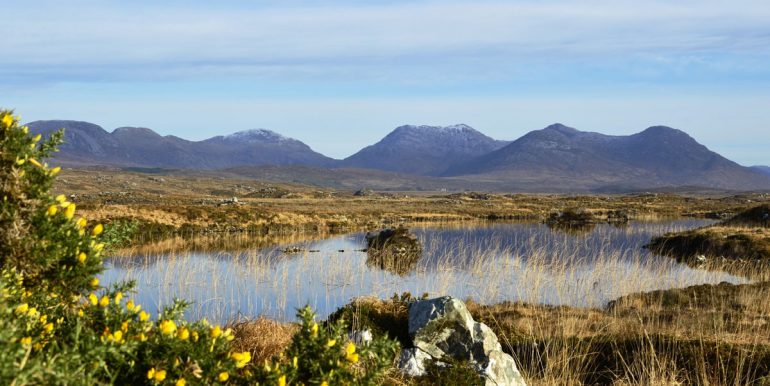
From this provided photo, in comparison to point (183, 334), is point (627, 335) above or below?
below

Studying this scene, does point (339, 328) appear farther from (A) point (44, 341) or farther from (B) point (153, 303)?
(B) point (153, 303)

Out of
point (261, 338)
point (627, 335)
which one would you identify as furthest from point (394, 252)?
point (261, 338)

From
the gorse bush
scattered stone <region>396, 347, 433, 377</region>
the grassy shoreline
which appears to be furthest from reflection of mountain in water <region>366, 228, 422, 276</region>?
the gorse bush

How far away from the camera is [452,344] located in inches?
379

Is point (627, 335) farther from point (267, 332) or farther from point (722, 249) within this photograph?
point (722, 249)

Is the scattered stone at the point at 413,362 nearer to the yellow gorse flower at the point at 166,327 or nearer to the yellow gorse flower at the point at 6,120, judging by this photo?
the yellow gorse flower at the point at 166,327

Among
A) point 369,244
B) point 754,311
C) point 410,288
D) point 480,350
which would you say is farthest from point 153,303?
point 369,244

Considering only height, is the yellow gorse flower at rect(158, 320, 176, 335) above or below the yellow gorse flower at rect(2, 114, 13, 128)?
below

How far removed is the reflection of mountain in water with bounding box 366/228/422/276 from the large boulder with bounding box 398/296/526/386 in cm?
1568

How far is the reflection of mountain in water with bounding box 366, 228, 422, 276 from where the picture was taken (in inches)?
1105

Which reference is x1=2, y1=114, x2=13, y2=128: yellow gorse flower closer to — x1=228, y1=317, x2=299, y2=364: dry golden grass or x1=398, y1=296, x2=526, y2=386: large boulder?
x1=228, y1=317, x2=299, y2=364: dry golden grass

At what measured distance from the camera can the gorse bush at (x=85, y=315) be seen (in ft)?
12.5

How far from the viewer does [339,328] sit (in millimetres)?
4465

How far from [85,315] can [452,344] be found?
6.31 m
